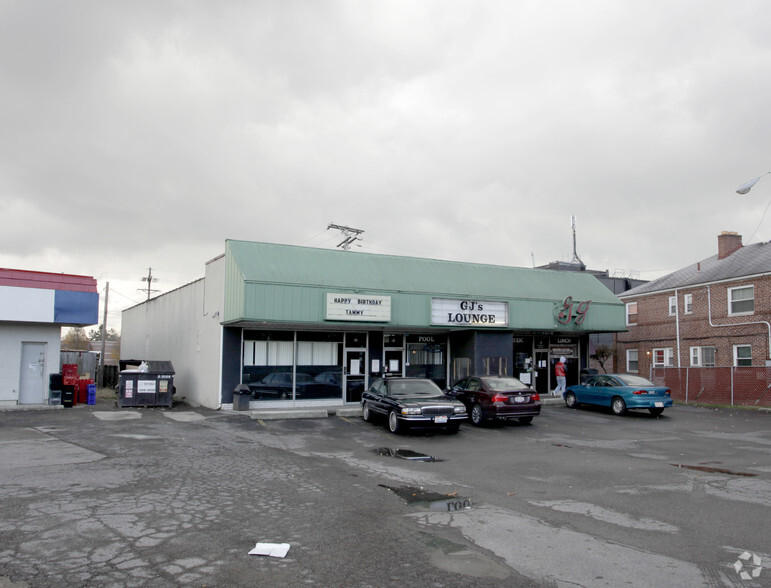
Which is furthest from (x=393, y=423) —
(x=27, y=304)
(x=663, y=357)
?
(x=663, y=357)

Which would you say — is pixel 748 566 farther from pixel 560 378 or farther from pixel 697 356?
pixel 697 356

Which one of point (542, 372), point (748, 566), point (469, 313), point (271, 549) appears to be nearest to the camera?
point (748, 566)

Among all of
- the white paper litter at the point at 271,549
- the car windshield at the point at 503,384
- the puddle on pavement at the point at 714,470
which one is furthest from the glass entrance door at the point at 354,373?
the white paper litter at the point at 271,549

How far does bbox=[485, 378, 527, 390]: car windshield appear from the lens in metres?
17.2

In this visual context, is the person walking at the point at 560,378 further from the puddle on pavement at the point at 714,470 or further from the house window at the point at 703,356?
the puddle on pavement at the point at 714,470

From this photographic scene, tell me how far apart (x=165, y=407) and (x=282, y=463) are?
11.4 metres

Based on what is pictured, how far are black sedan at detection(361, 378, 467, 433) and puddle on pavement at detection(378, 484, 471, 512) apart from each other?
552 centimetres

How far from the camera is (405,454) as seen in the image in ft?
40.1

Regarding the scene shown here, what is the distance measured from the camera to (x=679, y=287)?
3145cm

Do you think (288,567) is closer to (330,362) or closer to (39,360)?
(330,362)

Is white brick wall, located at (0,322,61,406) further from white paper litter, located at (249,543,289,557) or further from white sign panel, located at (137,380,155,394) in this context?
white paper litter, located at (249,543,289,557)

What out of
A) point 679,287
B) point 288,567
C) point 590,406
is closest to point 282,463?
point 288,567

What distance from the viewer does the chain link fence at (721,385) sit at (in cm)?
2395

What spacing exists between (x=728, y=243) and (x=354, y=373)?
22.2m
